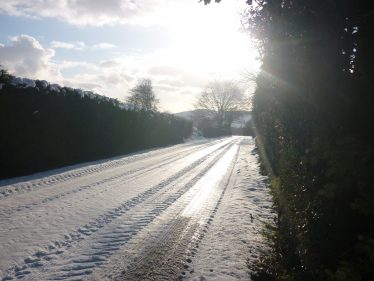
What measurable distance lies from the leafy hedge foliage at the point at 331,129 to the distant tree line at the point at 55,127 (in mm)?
12259

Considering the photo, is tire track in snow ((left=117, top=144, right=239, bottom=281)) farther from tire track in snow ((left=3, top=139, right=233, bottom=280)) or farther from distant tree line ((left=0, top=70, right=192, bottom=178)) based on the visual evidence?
distant tree line ((left=0, top=70, right=192, bottom=178))

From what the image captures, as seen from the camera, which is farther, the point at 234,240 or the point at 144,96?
the point at 144,96

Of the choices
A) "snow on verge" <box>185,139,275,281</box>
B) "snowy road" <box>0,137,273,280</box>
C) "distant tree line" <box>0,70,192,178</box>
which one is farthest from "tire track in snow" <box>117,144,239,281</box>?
"distant tree line" <box>0,70,192,178</box>

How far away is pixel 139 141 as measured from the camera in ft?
98.6

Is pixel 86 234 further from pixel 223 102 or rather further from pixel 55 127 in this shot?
pixel 223 102

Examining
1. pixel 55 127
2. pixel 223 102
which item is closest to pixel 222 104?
pixel 223 102

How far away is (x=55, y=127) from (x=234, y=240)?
503 inches

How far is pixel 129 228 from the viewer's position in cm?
731

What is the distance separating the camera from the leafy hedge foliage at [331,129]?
2.69m

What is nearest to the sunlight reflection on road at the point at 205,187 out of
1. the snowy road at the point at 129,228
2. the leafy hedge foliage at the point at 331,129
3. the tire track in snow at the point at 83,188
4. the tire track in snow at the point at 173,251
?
the snowy road at the point at 129,228

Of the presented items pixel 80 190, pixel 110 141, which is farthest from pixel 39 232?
pixel 110 141

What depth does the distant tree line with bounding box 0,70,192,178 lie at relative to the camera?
14320mm

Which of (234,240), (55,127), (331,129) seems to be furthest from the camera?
(55,127)

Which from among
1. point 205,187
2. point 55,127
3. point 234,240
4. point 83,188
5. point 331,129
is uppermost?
point 55,127
